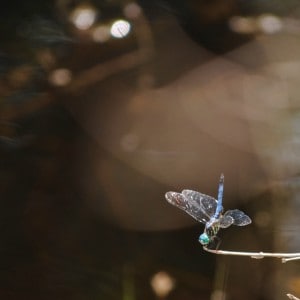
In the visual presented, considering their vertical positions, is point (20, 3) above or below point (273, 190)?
above

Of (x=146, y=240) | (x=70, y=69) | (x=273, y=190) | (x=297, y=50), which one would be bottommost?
(x=146, y=240)

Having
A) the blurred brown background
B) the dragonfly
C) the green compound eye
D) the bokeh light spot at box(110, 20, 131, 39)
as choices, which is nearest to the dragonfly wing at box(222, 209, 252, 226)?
the dragonfly

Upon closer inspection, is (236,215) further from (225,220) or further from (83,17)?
(83,17)

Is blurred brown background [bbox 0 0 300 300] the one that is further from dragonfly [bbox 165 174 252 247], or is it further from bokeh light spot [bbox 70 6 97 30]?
dragonfly [bbox 165 174 252 247]

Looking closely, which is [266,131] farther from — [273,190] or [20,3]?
[20,3]

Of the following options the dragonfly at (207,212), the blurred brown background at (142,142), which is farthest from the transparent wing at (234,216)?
the blurred brown background at (142,142)

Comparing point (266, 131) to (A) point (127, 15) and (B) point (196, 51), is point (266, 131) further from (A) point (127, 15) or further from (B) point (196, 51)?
(A) point (127, 15)

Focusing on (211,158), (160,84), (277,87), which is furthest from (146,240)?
(277,87)

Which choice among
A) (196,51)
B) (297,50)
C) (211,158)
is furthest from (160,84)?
(297,50)
